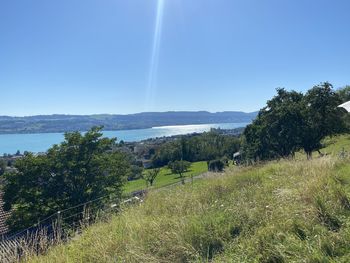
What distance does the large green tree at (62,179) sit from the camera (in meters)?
19.7

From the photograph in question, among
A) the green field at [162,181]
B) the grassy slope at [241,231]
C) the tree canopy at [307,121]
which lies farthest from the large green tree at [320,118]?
the grassy slope at [241,231]

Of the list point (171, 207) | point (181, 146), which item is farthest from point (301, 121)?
point (181, 146)

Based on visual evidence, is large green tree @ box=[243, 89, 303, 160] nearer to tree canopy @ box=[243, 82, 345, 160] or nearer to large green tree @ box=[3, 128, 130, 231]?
tree canopy @ box=[243, 82, 345, 160]

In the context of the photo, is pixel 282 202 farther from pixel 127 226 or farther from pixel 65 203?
Result: pixel 65 203

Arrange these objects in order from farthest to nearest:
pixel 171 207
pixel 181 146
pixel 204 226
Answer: pixel 181 146 < pixel 171 207 < pixel 204 226

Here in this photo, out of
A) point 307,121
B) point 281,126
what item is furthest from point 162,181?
point 307,121

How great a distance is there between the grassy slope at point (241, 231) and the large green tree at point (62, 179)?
15005 millimetres

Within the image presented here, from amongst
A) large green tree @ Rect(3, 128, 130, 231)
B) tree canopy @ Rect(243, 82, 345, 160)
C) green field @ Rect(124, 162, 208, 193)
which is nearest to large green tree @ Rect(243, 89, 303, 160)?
tree canopy @ Rect(243, 82, 345, 160)

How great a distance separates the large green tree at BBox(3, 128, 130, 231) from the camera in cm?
1966

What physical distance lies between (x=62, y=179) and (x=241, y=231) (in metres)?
19.6

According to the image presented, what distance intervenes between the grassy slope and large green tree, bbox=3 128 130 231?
15.0m

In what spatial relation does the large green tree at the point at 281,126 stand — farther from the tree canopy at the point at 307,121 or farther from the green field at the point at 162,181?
the green field at the point at 162,181

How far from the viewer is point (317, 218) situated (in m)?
3.57

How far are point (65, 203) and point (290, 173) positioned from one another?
1780 centimetres
